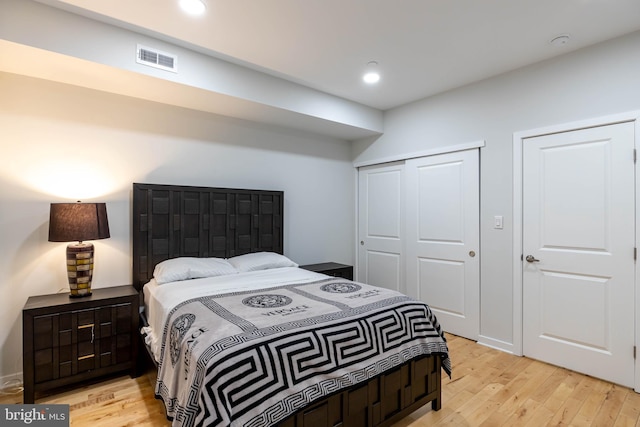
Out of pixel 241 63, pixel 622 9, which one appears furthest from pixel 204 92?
pixel 622 9

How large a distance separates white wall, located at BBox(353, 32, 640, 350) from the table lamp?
10.6 ft

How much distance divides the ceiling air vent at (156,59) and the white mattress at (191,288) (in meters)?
1.71

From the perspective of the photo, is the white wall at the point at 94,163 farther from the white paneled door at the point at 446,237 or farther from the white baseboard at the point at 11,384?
the white paneled door at the point at 446,237

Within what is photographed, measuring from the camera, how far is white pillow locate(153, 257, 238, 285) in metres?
2.67

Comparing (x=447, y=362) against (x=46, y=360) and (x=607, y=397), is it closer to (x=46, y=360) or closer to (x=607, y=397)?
(x=607, y=397)

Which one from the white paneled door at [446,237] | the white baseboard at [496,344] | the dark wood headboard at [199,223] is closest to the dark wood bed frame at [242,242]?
the dark wood headboard at [199,223]

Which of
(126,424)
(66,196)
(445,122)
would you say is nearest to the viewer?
(126,424)

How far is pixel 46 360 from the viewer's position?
2215mm

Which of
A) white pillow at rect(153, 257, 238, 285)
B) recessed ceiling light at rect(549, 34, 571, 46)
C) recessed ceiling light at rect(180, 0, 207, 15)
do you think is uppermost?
recessed ceiling light at rect(549, 34, 571, 46)

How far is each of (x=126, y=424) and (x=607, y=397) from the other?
322 cm

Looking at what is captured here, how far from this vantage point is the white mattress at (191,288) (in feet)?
7.23

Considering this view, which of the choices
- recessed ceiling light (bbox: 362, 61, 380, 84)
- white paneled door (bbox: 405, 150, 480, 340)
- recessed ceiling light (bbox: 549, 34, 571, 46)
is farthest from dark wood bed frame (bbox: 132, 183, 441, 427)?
recessed ceiling light (bbox: 549, 34, 571, 46)

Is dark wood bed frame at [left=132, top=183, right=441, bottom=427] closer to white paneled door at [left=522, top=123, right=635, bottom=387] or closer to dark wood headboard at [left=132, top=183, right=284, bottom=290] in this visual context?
dark wood headboard at [left=132, top=183, right=284, bottom=290]

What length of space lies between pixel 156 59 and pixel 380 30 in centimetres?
172
